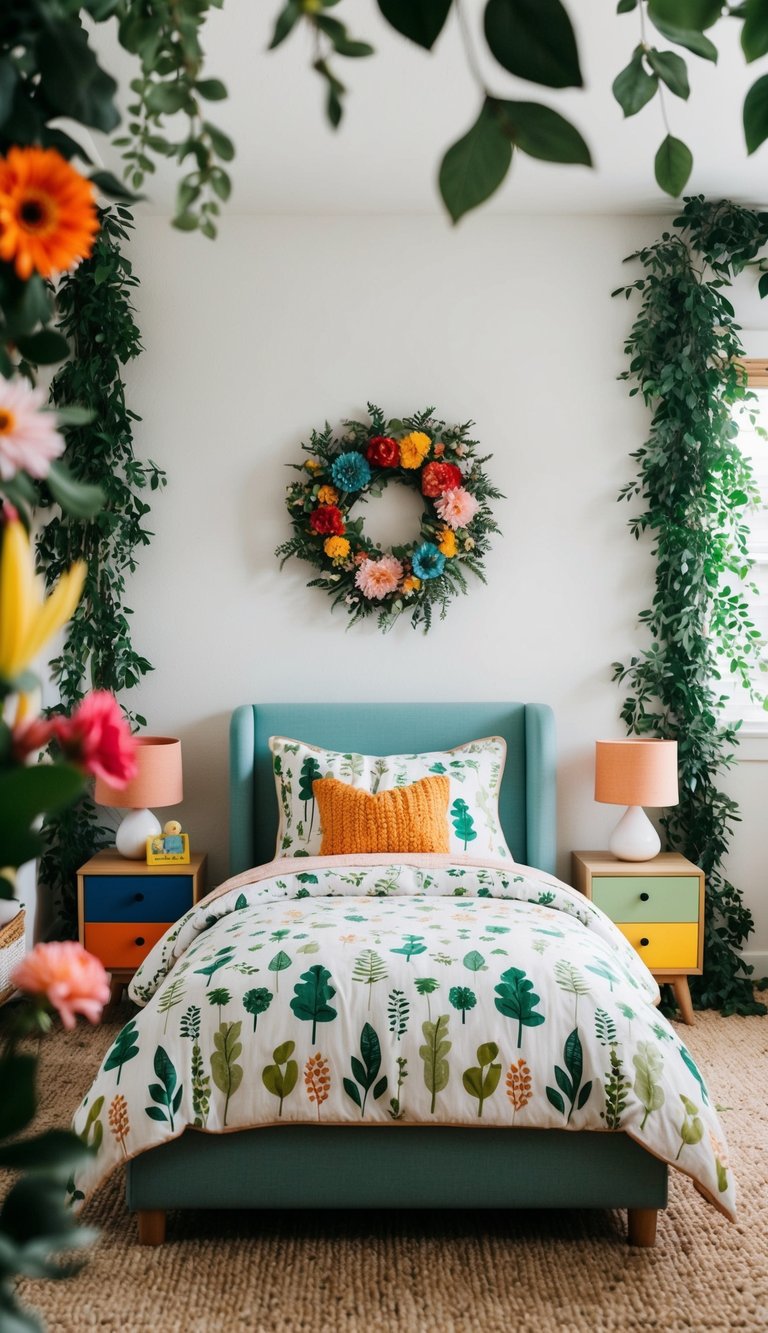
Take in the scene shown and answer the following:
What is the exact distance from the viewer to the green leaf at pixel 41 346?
1.43 feet

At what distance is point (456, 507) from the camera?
398 centimetres

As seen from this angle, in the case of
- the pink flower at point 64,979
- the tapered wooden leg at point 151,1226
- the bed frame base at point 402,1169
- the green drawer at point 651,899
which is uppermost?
the pink flower at point 64,979

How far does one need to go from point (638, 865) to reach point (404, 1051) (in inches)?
68.0

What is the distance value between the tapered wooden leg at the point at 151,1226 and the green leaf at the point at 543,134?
2.44 metres

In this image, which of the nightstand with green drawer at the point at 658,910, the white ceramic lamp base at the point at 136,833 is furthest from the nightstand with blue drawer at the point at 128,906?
the nightstand with green drawer at the point at 658,910

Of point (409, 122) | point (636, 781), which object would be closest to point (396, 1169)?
point (636, 781)

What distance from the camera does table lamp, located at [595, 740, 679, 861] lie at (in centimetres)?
371

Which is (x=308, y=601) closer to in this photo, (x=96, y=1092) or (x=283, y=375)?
(x=283, y=375)

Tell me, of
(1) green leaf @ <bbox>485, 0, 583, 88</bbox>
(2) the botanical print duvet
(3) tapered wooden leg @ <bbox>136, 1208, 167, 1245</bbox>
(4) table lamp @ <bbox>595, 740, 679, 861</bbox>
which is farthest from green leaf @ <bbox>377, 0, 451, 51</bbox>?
(4) table lamp @ <bbox>595, 740, 679, 861</bbox>

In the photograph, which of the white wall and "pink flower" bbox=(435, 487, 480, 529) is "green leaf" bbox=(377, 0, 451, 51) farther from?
the white wall

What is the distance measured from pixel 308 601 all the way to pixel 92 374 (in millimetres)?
1138

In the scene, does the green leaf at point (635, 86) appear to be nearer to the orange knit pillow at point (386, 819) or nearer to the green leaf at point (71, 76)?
the green leaf at point (71, 76)

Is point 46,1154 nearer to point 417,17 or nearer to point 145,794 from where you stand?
point 417,17

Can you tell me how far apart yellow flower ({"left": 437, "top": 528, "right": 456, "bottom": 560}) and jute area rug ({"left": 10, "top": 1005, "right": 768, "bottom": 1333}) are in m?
2.23
